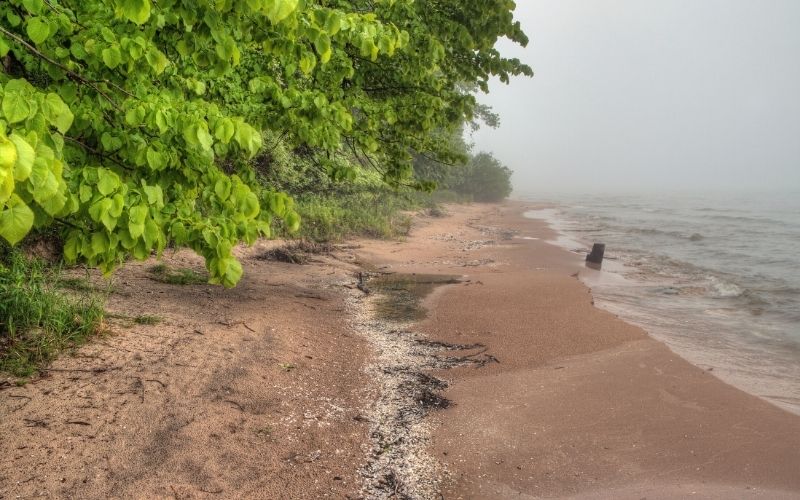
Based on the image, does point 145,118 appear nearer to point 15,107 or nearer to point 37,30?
point 37,30

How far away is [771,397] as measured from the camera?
683 cm

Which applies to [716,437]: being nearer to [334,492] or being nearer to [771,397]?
[771,397]

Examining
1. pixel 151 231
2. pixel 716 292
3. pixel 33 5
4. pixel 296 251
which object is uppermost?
pixel 33 5

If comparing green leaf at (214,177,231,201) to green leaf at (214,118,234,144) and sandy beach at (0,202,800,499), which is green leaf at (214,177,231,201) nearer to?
green leaf at (214,118,234,144)

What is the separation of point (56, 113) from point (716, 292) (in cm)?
1555

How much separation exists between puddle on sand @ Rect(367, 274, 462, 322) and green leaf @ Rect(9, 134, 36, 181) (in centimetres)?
763

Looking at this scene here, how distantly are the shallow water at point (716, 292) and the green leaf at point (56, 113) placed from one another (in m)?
7.71

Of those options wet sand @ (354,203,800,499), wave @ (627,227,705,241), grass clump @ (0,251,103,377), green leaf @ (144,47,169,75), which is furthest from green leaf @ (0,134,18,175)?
wave @ (627,227,705,241)

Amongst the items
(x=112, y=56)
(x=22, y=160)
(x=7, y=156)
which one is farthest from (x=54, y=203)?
(x=112, y=56)

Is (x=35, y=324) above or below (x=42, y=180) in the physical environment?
below

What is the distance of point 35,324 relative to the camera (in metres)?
5.45

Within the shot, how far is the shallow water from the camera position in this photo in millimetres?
8422

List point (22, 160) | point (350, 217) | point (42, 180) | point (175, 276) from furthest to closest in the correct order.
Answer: point (350, 217), point (175, 276), point (42, 180), point (22, 160)

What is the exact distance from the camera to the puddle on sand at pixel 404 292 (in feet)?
Answer: 31.3
